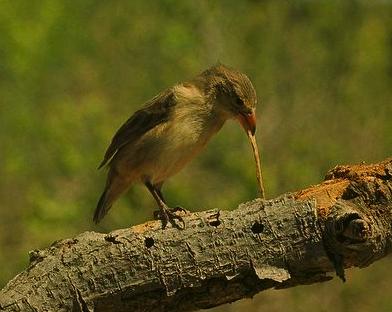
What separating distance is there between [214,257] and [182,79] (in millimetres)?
8190

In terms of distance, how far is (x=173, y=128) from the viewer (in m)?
6.41

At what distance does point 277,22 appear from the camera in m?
13.9

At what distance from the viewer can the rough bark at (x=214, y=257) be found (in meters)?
4.23

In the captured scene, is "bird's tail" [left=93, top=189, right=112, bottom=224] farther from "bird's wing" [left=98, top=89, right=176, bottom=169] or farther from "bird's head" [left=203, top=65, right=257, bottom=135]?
"bird's head" [left=203, top=65, right=257, bottom=135]

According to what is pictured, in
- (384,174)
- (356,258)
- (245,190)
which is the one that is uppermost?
(245,190)

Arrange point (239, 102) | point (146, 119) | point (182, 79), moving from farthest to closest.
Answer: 1. point (182, 79)
2. point (239, 102)
3. point (146, 119)

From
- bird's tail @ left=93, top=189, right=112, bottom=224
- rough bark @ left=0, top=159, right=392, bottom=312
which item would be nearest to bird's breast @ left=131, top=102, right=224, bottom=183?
bird's tail @ left=93, top=189, right=112, bottom=224

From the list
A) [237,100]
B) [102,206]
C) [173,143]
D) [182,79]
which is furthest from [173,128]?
[182,79]

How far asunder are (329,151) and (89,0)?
3.98 metres

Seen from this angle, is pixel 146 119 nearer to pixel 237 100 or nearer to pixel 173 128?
pixel 173 128

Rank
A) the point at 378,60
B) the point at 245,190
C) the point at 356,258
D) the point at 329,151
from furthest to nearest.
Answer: the point at 378,60 → the point at 329,151 → the point at 245,190 → the point at 356,258

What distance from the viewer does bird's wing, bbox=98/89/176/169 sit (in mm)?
6500

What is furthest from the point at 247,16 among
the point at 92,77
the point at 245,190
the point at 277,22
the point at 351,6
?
the point at 245,190

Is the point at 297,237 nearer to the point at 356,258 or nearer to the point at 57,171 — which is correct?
the point at 356,258
